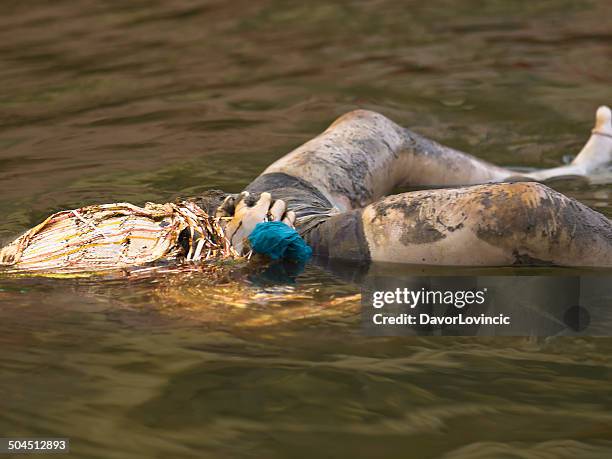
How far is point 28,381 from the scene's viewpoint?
2.49m

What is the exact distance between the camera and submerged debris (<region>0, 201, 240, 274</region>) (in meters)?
3.25

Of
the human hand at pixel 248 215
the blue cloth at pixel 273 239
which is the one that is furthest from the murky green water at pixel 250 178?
the human hand at pixel 248 215

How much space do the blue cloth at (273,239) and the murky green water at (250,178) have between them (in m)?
0.10

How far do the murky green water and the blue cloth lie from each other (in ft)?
0.34

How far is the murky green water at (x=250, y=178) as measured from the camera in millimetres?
2320

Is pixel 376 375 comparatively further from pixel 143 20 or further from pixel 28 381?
pixel 143 20

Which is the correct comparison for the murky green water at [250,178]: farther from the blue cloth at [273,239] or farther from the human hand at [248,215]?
the human hand at [248,215]

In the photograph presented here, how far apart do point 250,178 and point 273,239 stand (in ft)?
5.04

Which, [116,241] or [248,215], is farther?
[248,215]

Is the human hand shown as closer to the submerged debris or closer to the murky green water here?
the submerged debris

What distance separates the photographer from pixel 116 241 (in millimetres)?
3258

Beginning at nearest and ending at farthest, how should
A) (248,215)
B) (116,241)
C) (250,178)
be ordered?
(116,241) < (248,215) < (250,178)

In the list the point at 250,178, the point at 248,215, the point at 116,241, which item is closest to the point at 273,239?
the point at 248,215

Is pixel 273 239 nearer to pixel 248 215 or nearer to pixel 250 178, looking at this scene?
pixel 248 215
